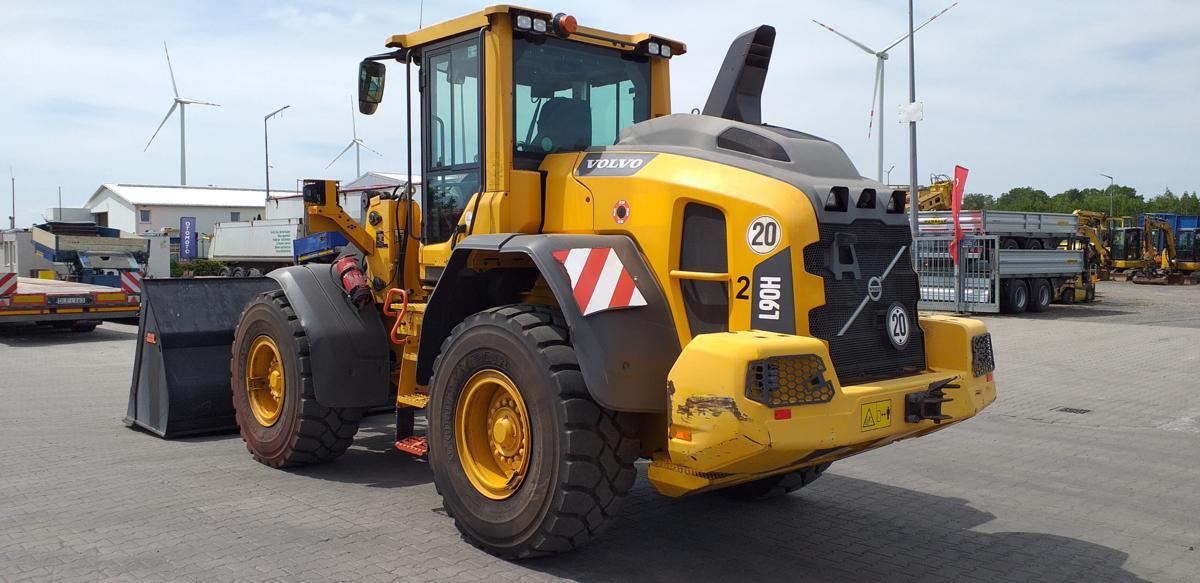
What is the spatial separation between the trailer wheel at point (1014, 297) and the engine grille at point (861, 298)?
18828mm

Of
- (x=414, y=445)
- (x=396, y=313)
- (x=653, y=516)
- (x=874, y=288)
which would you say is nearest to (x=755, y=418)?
(x=874, y=288)

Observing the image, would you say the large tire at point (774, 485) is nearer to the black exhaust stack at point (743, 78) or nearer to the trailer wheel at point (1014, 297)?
the black exhaust stack at point (743, 78)

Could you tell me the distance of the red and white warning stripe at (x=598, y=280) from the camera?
458 cm

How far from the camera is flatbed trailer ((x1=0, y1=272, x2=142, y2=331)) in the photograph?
16.5 meters

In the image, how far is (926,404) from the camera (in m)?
4.62

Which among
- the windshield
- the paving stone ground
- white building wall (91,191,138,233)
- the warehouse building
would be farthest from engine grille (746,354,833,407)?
white building wall (91,191,138,233)

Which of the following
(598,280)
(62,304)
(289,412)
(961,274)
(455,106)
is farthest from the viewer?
(961,274)

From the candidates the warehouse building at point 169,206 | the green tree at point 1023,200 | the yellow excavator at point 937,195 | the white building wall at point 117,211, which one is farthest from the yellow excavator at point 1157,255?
the white building wall at point 117,211

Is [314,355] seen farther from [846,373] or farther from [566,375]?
[846,373]

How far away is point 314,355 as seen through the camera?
250 inches

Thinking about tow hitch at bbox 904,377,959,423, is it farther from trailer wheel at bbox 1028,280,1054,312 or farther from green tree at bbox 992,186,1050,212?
green tree at bbox 992,186,1050,212

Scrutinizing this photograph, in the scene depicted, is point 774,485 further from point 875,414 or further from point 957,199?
point 957,199

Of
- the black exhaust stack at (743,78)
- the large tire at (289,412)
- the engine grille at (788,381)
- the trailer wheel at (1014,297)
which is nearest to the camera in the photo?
the engine grille at (788,381)

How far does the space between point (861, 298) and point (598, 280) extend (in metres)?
1.31
